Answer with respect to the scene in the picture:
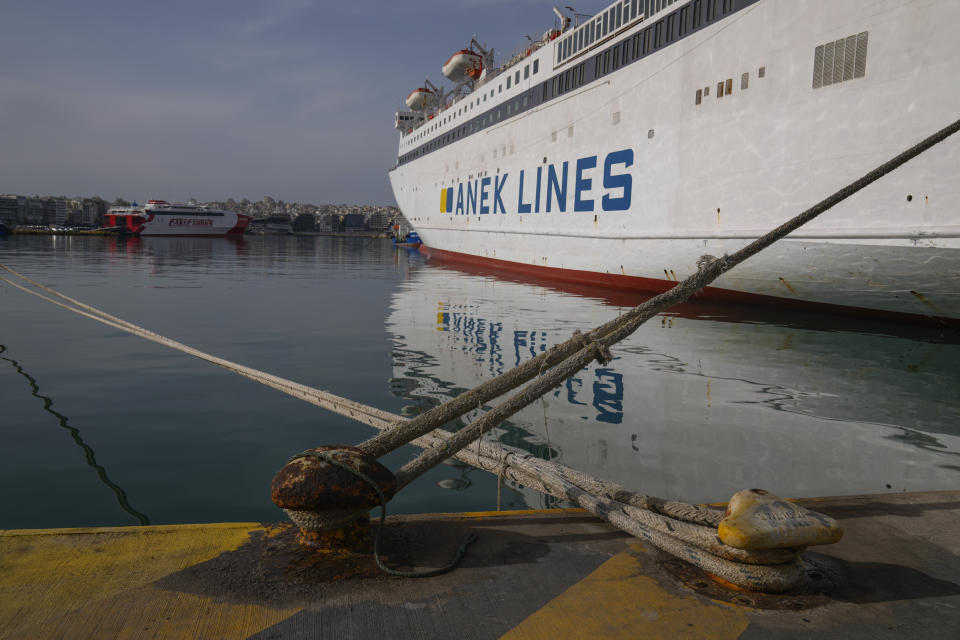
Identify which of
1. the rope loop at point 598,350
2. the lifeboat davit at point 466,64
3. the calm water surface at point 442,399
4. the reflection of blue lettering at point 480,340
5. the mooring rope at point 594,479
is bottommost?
the calm water surface at point 442,399

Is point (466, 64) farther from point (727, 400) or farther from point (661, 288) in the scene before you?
point (727, 400)

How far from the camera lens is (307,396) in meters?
5.54

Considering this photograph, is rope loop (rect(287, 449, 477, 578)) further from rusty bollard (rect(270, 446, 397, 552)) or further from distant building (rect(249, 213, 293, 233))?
distant building (rect(249, 213, 293, 233))

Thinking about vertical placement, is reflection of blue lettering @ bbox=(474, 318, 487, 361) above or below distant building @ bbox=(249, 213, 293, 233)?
below

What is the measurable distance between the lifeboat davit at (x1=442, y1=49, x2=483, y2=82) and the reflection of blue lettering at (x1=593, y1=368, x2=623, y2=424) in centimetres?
3234

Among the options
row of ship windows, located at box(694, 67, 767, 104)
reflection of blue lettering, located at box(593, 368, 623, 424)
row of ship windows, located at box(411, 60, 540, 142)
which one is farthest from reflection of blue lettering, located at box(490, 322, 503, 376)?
row of ship windows, located at box(411, 60, 540, 142)

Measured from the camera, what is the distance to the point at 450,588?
2.31 meters

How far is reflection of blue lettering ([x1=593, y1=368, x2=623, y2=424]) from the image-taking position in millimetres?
5973

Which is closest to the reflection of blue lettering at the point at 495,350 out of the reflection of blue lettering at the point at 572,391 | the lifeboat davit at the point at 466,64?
the reflection of blue lettering at the point at 572,391

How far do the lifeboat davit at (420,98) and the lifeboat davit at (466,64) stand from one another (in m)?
9.29

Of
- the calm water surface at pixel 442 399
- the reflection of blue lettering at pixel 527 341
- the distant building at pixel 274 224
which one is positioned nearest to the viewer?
the calm water surface at pixel 442 399

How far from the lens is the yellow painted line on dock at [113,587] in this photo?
199 centimetres

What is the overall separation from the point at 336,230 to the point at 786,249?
184 meters

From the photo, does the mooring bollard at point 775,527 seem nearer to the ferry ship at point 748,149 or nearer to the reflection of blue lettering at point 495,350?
the reflection of blue lettering at point 495,350
